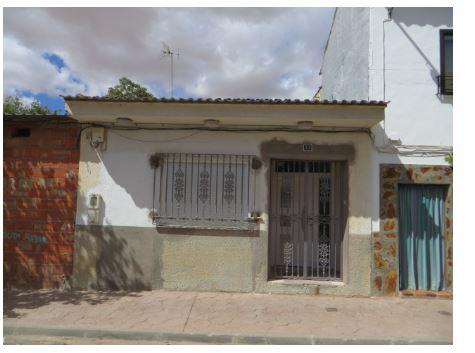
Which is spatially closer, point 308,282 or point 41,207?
point 308,282

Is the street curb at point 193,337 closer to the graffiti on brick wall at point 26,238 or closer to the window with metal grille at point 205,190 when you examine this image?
the graffiti on brick wall at point 26,238

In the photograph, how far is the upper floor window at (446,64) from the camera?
6.00 metres

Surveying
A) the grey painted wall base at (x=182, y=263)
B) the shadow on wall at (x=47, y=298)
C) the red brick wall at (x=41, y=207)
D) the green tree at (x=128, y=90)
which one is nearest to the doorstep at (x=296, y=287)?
the grey painted wall base at (x=182, y=263)

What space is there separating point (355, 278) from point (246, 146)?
9.68 ft

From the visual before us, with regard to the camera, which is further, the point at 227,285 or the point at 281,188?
the point at 281,188

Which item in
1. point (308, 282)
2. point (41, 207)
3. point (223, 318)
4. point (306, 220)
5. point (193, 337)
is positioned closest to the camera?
point (193, 337)

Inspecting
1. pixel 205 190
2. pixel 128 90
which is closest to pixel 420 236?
pixel 205 190

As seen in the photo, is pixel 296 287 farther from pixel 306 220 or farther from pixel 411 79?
pixel 411 79

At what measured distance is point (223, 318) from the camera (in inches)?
188

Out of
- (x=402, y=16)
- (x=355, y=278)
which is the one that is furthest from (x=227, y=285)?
(x=402, y=16)

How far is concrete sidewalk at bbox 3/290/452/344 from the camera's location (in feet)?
14.0

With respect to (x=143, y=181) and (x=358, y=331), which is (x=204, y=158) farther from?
(x=358, y=331)

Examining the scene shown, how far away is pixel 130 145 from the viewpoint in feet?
20.1

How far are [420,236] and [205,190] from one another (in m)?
3.88
